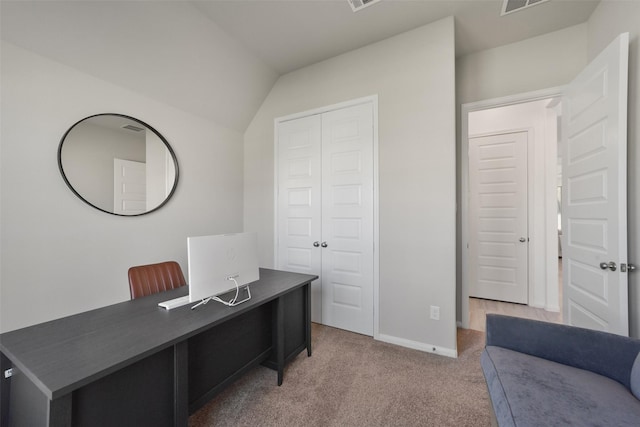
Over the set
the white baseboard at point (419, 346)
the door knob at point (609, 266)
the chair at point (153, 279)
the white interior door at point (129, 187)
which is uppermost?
the white interior door at point (129, 187)

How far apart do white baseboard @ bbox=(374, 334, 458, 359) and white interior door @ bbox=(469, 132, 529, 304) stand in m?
1.83

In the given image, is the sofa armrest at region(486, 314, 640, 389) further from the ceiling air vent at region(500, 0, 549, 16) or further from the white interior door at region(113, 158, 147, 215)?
the white interior door at region(113, 158, 147, 215)

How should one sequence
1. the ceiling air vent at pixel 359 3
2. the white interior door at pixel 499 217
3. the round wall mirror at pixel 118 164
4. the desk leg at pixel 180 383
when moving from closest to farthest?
the desk leg at pixel 180 383 < the round wall mirror at pixel 118 164 < the ceiling air vent at pixel 359 3 < the white interior door at pixel 499 217

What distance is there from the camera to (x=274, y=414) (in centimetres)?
157

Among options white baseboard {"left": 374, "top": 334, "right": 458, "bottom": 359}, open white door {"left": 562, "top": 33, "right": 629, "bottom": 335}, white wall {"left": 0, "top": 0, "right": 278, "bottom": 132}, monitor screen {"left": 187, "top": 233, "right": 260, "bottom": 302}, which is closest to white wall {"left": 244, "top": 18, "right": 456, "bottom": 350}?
white baseboard {"left": 374, "top": 334, "right": 458, "bottom": 359}

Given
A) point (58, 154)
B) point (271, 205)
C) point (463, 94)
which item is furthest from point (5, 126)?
point (463, 94)

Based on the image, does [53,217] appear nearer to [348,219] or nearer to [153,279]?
[153,279]

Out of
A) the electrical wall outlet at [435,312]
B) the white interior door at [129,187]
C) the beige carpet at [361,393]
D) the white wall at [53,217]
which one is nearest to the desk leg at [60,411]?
the beige carpet at [361,393]

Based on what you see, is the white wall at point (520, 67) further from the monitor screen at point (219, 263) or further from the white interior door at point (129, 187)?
the white interior door at point (129, 187)

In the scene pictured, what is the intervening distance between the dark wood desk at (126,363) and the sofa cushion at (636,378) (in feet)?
5.73

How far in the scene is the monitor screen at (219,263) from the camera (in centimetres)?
140

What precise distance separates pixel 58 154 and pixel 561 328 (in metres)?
3.36

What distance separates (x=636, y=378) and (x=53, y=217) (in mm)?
3405

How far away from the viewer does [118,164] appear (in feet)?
7.33
